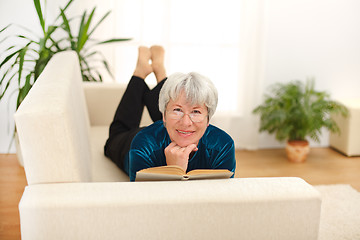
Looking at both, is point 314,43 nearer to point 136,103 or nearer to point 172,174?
point 136,103

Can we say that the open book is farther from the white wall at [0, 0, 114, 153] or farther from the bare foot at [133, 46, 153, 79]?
the white wall at [0, 0, 114, 153]

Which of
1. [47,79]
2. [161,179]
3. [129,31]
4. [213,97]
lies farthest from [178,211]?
[129,31]

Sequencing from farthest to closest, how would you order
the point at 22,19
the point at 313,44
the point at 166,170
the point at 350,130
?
the point at 313,44
the point at 350,130
the point at 22,19
the point at 166,170

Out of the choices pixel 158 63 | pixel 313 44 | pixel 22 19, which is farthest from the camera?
pixel 313 44

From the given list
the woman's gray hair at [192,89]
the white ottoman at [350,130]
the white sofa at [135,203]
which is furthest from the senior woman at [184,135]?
the white ottoman at [350,130]

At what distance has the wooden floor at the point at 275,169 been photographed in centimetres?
289

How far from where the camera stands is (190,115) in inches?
59.6

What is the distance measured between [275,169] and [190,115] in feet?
7.20

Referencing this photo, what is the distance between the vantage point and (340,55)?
4047mm

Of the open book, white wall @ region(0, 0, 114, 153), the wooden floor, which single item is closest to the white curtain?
white wall @ region(0, 0, 114, 153)

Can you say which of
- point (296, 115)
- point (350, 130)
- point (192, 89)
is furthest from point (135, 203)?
point (350, 130)

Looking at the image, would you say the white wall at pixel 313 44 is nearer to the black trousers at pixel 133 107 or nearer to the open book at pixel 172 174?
the black trousers at pixel 133 107

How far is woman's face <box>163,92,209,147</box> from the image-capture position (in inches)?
59.2

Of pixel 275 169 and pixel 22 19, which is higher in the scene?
pixel 22 19
